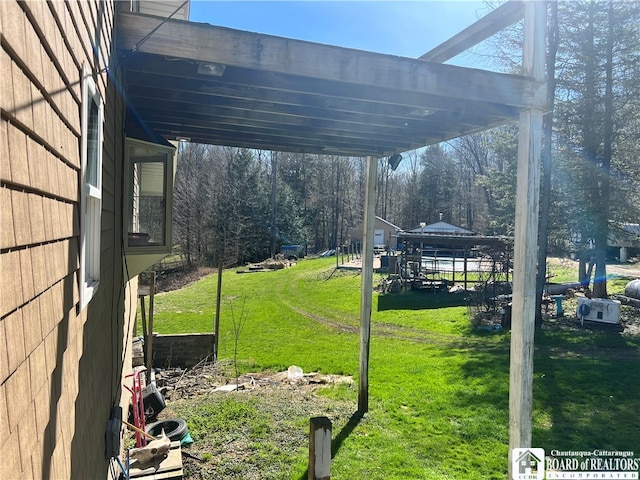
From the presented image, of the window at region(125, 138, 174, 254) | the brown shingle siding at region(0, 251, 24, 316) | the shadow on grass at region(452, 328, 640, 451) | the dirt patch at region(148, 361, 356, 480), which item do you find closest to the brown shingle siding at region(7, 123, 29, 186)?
the brown shingle siding at region(0, 251, 24, 316)

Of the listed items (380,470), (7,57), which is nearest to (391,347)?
(380,470)

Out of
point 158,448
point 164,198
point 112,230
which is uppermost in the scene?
point 164,198

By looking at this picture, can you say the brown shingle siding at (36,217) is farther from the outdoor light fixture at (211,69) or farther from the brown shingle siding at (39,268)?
the outdoor light fixture at (211,69)

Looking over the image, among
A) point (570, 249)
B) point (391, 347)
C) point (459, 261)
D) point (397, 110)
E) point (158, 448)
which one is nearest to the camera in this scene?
point (397, 110)

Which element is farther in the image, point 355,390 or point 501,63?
point 501,63

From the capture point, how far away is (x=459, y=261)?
78.4ft

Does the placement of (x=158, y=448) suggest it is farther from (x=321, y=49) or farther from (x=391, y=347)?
(x=391, y=347)

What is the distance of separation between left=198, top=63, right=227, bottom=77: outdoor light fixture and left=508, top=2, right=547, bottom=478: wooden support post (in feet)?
7.73

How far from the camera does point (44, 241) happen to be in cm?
132

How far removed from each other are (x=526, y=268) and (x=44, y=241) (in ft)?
10.6

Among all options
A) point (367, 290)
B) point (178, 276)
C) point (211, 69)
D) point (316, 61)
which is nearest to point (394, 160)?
point (367, 290)

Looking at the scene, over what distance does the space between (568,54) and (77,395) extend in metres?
15.9

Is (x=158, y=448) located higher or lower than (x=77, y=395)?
lower

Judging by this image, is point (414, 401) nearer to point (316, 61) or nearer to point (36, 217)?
point (316, 61)
